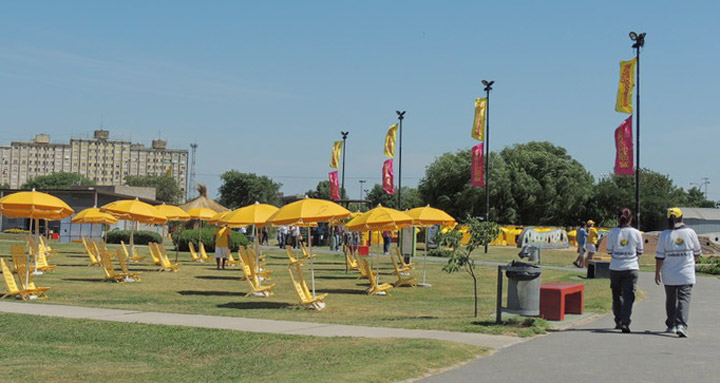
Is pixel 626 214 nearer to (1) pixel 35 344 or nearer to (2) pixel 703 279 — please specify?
(1) pixel 35 344

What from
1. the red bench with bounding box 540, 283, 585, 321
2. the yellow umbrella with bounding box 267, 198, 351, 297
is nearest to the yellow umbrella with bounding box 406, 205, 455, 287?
the yellow umbrella with bounding box 267, 198, 351, 297

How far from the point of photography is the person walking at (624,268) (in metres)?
11.6

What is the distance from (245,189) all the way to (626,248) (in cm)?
11209

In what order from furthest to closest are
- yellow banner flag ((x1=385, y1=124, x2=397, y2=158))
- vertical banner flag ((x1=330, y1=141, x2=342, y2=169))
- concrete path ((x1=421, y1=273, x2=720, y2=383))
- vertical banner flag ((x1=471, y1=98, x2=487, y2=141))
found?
vertical banner flag ((x1=330, y1=141, x2=342, y2=169))
yellow banner flag ((x1=385, y1=124, x2=397, y2=158))
vertical banner flag ((x1=471, y1=98, x2=487, y2=141))
concrete path ((x1=421, y1=273, x2=720, y2=383))

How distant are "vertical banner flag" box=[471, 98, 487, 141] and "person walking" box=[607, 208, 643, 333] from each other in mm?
31735

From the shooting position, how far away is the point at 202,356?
10.3 metres

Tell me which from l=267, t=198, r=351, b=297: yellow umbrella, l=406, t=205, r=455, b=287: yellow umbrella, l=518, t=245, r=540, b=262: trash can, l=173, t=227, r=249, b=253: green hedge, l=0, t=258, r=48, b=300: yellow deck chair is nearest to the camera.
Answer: l=267, t=198, r=351, b=297: yellow umbrella

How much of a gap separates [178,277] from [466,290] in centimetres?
954

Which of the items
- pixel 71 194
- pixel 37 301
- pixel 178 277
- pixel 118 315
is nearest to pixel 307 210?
pixel 118 315

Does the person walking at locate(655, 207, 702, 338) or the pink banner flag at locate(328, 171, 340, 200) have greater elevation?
the pink banner flag at locate(328, 171, 340, 200)

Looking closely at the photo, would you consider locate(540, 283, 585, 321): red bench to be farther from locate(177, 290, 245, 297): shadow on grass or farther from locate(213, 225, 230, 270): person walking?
locate(213, 225, 230, 270): person walking

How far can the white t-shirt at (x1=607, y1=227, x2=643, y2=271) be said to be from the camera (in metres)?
11.6

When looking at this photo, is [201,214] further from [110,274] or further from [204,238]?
[110,274]

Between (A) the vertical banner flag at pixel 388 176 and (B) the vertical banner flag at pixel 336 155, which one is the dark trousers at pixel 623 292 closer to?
(A) the vertical banner flag at pixel 388 176
